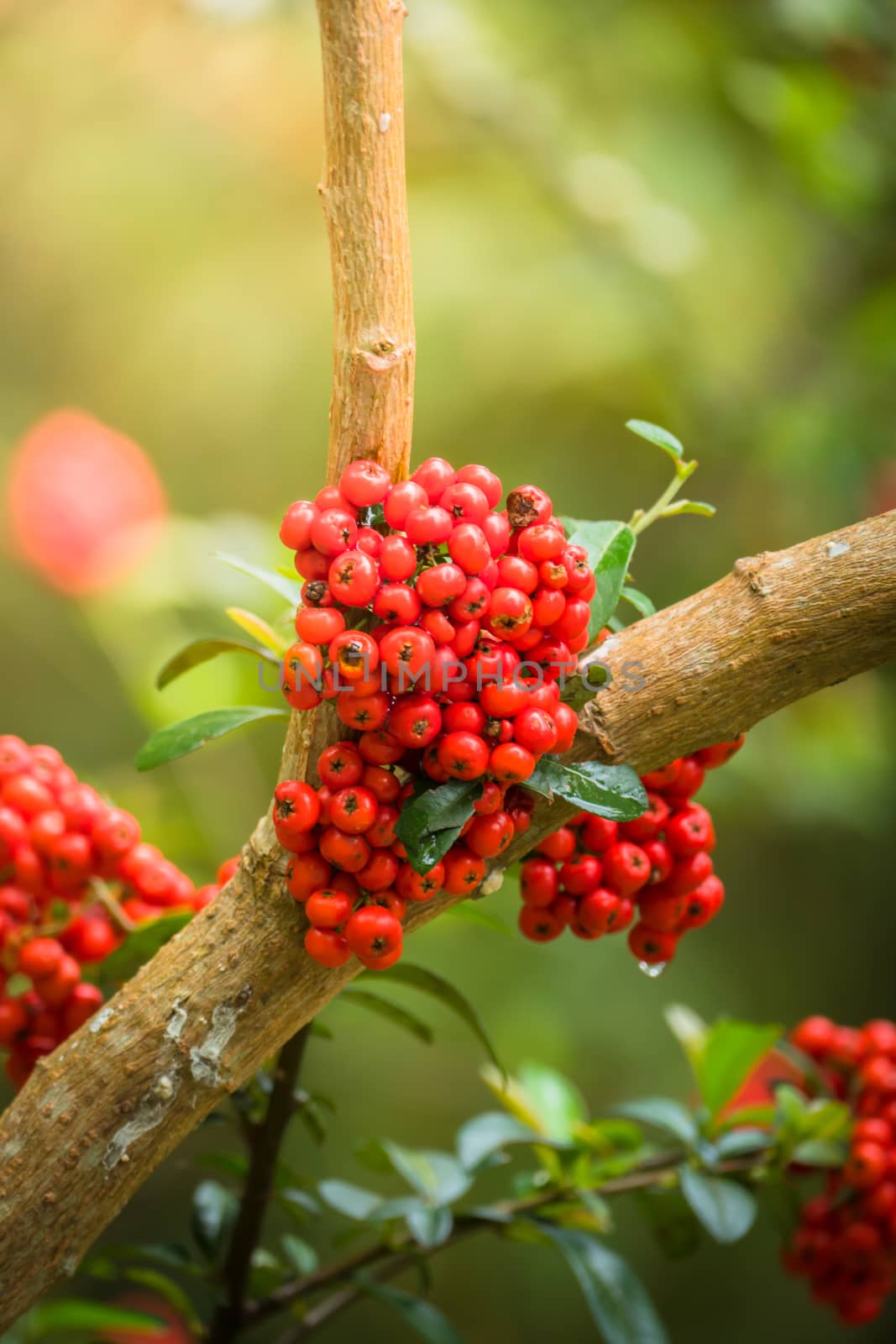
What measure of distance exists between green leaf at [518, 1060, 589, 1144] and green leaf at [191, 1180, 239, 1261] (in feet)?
0.88

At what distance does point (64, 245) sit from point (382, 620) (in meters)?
1.69

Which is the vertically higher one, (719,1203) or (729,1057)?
(729,1057)

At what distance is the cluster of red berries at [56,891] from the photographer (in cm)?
68

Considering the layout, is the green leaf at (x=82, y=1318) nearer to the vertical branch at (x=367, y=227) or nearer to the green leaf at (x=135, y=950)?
the green leaf at (x=135, y=950)

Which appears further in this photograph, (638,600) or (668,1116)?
(668,1116)

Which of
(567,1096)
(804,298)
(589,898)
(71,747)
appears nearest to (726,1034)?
(567,1096)

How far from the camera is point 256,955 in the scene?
0.53 metres

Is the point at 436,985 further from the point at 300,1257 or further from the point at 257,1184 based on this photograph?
the point at 300,1257

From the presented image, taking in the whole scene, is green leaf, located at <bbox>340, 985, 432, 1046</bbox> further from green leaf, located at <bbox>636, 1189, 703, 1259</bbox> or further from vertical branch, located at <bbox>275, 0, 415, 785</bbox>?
vertical branch, located at <bbox>275, 0, 415, 785</bbox>

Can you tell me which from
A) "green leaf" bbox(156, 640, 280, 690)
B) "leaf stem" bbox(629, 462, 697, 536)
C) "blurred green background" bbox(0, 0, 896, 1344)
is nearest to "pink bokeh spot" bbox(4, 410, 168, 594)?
"blurred green background" bbox(0, 0, 896, 1344)

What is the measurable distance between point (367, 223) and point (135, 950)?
0.47 m

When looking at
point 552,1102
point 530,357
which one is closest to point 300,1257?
point 552,1102

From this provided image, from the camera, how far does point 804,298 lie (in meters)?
2.05

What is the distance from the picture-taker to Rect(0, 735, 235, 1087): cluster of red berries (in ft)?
2.23
